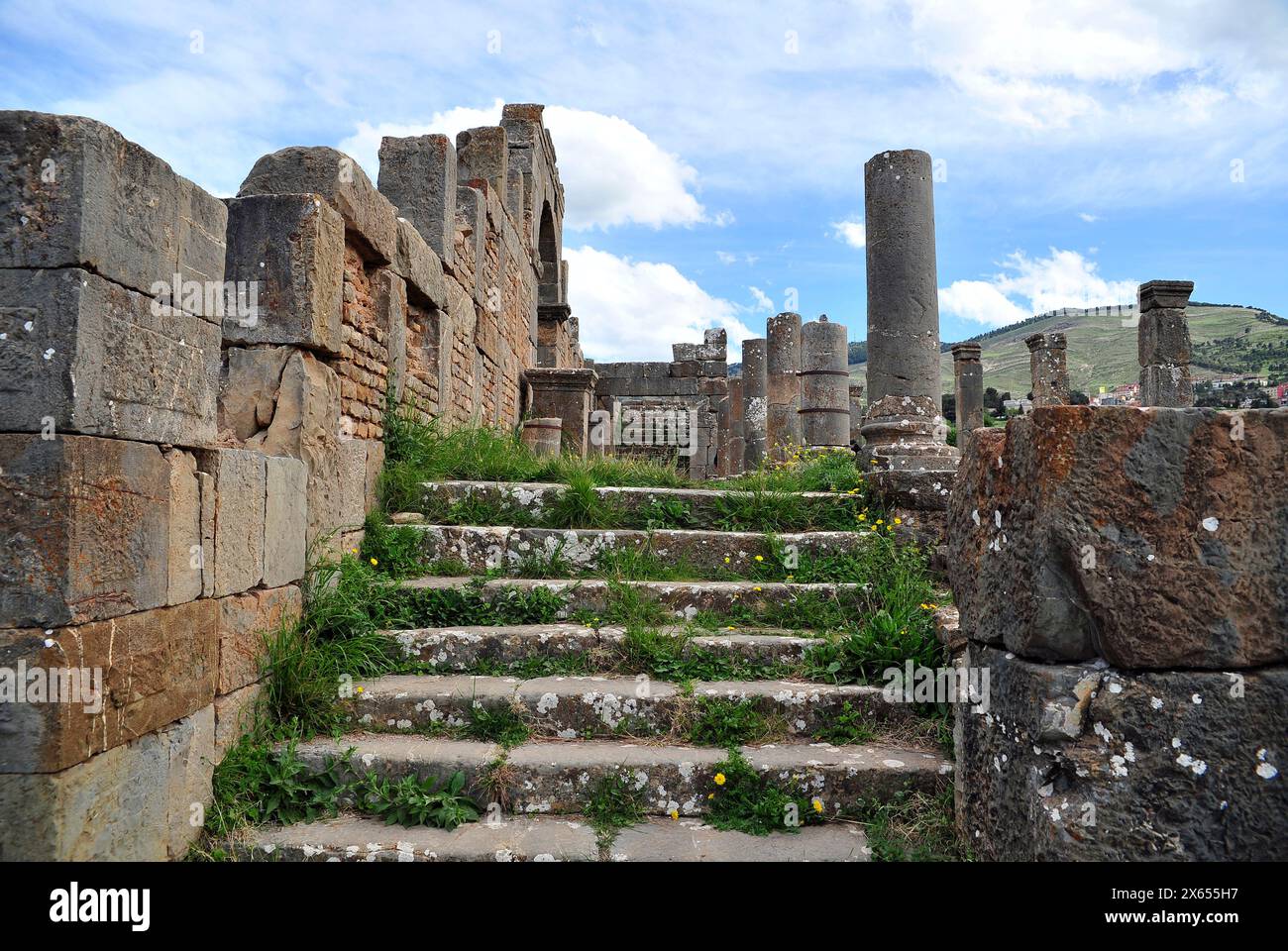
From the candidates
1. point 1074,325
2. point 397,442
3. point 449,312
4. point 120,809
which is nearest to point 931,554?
point 397,442

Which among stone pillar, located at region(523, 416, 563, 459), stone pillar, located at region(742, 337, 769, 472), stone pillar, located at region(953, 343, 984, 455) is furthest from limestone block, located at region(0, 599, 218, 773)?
stone pillar, located at region(953, 343, 984, 455)

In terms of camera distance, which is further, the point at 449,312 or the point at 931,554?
the point at 449,312

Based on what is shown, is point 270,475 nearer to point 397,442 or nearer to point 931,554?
point 397,442

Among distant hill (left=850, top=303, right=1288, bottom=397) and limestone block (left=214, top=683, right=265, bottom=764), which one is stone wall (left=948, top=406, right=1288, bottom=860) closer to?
limestone block (left=214, top=683, right=265, bottom=764)

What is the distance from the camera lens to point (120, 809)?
260 cm

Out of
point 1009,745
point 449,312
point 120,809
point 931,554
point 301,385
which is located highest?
point 449,312

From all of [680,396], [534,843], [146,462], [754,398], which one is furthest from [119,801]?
[680,396]

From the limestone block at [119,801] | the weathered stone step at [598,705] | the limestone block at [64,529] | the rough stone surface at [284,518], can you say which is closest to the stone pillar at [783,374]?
the weathered stone step at [598,705]

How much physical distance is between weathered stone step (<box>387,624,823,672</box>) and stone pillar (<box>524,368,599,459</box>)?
7.87 m

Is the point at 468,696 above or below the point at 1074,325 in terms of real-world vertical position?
below

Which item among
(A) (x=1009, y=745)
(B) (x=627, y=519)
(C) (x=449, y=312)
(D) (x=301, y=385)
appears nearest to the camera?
(A) (x=1009, y=745)

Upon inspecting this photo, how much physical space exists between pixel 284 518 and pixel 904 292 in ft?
20.4

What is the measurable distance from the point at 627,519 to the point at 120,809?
354cm

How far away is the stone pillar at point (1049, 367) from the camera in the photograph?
19.6m
